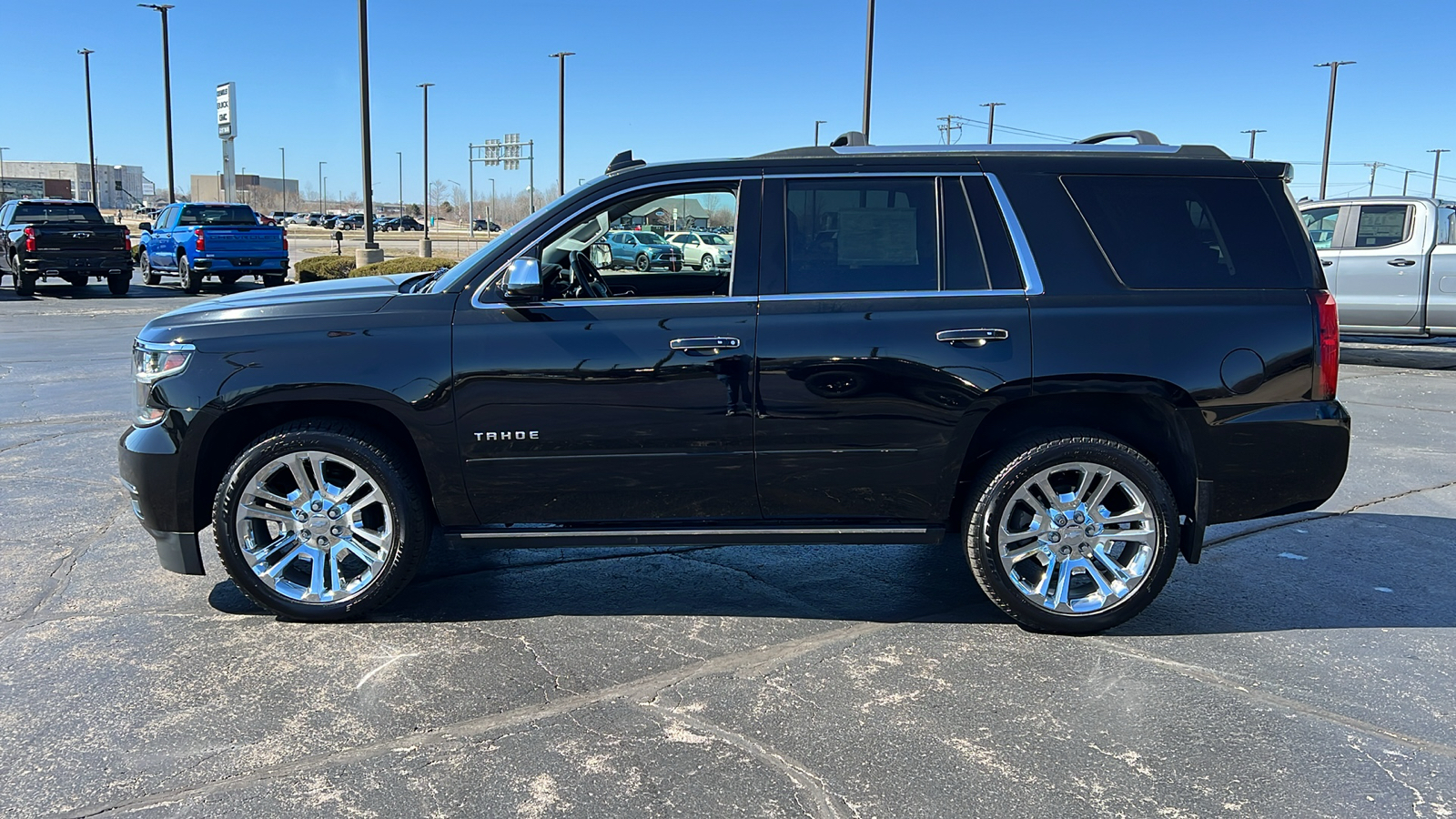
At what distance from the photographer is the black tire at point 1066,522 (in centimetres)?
455

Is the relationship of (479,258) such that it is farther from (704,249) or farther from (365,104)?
(365,104)

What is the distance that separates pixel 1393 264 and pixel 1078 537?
37.8 feet

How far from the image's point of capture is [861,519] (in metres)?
4.71

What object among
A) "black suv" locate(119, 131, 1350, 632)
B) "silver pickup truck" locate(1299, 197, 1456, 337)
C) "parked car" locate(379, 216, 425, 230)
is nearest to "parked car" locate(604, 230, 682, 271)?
"black suv" locate(119, 131, 1350, 632)

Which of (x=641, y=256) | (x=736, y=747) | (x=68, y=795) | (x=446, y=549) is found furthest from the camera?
(x=446, y=549)

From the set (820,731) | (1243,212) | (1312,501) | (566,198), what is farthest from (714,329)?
(1312,501)

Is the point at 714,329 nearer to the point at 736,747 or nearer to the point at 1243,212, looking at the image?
the point at 736,747

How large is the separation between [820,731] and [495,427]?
175cm

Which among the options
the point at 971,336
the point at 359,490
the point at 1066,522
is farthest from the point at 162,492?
the point at 1066,522

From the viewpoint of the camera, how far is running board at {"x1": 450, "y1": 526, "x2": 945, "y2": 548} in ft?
15.1

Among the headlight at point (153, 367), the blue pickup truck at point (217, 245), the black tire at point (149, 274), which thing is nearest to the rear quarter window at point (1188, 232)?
the headlight at point (153, 367)

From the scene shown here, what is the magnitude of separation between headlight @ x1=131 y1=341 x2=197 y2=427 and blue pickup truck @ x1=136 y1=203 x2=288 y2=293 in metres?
20.2

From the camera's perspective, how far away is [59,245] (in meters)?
22.1

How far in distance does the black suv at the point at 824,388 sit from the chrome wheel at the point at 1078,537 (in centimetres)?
1
